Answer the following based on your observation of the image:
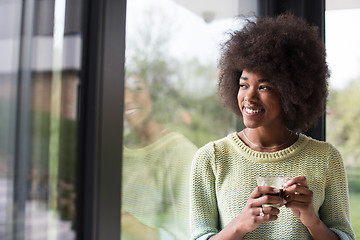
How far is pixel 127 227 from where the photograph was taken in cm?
161

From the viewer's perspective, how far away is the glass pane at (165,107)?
5.48 feet

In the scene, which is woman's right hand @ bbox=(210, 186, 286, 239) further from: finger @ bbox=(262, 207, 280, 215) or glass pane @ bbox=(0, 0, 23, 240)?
glass pane @ bbox=(0, 0, 23, 240)

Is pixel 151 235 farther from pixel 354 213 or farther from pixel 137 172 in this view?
pixel 354 213

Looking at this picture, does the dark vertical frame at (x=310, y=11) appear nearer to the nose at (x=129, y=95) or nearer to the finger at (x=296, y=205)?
the finger at (x=296, y=205)

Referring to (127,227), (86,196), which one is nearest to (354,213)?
(127,227)

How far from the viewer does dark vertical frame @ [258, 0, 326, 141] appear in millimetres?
2529

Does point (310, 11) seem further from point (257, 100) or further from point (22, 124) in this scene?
point (22, 124)

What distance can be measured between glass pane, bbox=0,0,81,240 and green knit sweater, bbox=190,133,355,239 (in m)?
0.64

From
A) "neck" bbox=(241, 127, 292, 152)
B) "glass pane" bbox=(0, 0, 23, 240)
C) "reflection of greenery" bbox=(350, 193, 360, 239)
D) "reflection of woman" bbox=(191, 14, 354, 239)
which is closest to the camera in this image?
"glass pane" bbox=(0, 0, 23, 240)

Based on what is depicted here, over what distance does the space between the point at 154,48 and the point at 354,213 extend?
1.53m

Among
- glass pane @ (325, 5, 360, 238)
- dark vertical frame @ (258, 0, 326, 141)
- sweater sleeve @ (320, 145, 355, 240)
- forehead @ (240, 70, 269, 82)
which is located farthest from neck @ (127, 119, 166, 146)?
glass pane @ (325, 5, 360, 238)

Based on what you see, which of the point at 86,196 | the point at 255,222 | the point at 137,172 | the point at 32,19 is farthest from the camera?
the point at 137,172

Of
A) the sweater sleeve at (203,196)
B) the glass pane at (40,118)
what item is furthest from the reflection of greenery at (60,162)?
the sweater sleeve at (203,196)

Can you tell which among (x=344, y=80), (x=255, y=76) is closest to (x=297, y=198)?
(x=255, y=76)
